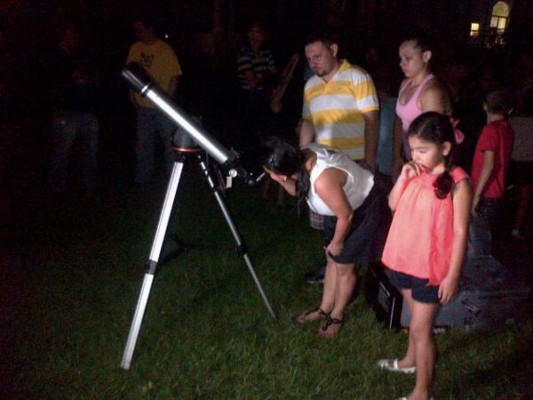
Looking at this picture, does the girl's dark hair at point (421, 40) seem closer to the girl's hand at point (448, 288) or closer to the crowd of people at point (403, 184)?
the crowd of people at point (403, 184)

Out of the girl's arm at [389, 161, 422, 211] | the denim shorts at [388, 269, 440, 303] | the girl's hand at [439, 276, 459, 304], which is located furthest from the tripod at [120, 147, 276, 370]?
the girl's hand at [439, 276, 459, 304]

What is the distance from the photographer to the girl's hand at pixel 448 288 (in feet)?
8.88

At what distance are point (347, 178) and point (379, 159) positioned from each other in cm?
312

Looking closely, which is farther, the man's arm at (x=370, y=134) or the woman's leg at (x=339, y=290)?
the man's arm at (x=370, y=134)

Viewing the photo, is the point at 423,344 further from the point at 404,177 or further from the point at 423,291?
the point at 404,177

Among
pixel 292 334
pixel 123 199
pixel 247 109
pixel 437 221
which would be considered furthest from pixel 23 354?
pixel 247 109

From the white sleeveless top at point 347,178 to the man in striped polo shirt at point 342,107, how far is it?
58 cm

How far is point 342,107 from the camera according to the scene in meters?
3.85

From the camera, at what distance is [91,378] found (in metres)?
3.19

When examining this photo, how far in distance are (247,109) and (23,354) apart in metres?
4.36

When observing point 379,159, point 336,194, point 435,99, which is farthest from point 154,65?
point 336,194

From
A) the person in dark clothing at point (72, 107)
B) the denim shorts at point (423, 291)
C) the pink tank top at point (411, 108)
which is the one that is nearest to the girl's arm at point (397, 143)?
the pink tank top at point (411, 108)

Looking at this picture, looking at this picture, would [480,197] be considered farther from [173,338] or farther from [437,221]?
[173,338]

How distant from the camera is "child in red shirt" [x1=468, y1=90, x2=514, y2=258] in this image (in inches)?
162
